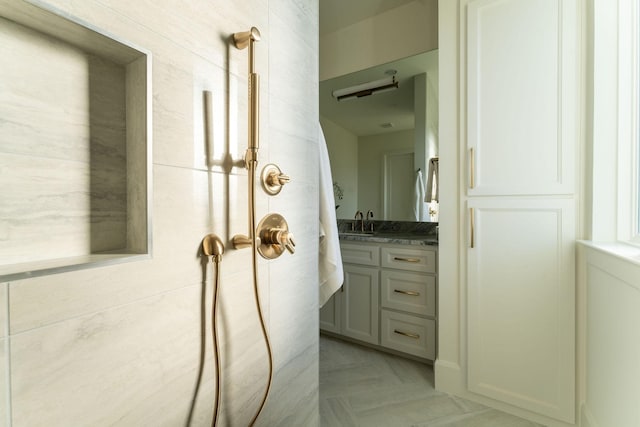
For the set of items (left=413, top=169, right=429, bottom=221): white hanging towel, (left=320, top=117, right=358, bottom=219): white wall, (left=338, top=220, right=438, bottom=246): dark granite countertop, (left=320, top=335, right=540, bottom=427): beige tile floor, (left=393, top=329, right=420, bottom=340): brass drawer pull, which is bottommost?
(left=320, top=335, right=540, bottom=427): beige tile floor

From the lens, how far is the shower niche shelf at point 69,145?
0.44m

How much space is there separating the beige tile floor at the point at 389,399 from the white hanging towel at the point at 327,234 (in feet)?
2.45

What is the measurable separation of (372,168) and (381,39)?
1.04 m

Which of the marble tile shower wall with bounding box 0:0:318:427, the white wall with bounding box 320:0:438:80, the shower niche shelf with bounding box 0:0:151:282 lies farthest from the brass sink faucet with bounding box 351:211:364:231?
the shower niche shelf with bounding box 0:0:151:282

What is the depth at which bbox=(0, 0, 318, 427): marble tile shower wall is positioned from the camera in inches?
17.6

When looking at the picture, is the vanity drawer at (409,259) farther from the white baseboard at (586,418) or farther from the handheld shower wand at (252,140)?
the handheld shower wand at (252,140)

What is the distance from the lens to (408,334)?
201 centimetres

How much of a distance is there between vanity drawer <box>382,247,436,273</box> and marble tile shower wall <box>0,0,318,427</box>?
115 centimetres

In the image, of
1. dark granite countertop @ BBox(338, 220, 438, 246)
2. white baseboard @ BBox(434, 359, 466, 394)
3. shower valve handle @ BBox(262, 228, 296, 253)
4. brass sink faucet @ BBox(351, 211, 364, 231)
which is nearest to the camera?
shower valve handle @ BBox(262, 228, 296, 253)

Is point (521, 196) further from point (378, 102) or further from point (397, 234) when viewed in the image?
point (378, 102)

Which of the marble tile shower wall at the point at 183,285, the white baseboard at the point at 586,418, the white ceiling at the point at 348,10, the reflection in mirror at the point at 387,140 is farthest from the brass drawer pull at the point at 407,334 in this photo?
the white ceiling at the point at 348,10

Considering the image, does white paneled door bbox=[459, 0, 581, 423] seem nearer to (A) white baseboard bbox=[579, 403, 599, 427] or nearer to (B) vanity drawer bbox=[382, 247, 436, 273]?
(A) white baseboard bbox=[579, 403, 599, 427]

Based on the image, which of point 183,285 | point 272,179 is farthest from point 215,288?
point 272,179

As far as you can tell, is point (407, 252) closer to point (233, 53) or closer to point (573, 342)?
point (573, 342)
